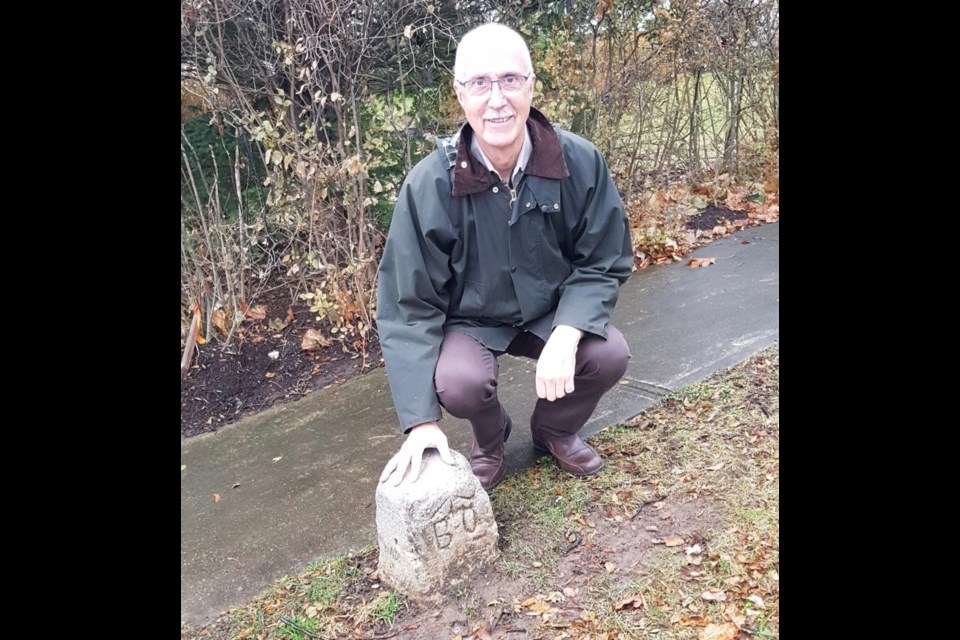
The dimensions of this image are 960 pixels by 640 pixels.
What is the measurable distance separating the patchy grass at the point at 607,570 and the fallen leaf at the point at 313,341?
179 cm

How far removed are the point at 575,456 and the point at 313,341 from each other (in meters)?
1.97

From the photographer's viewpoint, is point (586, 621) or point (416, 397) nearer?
point (586, 621)

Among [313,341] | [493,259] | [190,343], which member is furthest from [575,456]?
[190,343]

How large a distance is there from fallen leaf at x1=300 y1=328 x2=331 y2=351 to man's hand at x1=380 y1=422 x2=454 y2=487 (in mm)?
2081

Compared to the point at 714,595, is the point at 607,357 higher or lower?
higher

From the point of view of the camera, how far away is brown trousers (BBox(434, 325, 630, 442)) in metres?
2.55

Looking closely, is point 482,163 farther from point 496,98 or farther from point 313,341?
point 313,341

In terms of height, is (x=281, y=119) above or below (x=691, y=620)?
above

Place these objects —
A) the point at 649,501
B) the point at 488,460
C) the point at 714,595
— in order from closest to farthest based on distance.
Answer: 1. the point at 714,595
2. the point at 649,501
3. the point at 488,460

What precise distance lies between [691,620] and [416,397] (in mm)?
1072

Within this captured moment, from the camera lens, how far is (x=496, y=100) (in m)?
2.38

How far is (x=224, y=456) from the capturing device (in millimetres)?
3498
